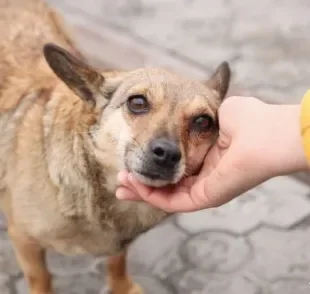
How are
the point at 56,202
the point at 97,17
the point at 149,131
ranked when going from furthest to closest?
the point at 97,17 < the point at 56,202 < the point at 149,131

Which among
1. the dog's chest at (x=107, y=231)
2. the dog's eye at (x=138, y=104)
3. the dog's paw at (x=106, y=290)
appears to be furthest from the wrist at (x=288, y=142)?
the dog's paw at (x=106, y=290)

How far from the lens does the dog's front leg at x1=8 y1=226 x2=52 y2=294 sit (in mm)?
1707

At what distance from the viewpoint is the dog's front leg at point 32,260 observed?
67.2 inches

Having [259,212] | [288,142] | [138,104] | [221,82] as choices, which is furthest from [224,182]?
[259,212]

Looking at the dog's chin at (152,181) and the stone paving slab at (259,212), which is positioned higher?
the dog's chin at (152,181)

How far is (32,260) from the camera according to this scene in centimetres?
177

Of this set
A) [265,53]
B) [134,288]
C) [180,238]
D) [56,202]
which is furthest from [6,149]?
[265,53]

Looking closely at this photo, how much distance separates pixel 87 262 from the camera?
6.76ft

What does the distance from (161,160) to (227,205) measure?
100 cm

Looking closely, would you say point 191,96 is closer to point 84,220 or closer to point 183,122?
point 183,122

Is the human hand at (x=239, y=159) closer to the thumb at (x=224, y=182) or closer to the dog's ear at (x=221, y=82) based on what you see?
the thumb at (x=224, y=182)

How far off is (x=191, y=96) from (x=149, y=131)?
0.51ft

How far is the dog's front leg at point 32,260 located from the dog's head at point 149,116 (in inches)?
16.7

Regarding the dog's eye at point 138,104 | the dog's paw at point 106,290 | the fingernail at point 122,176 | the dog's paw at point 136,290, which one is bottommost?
the dog's paw at point 106,290
